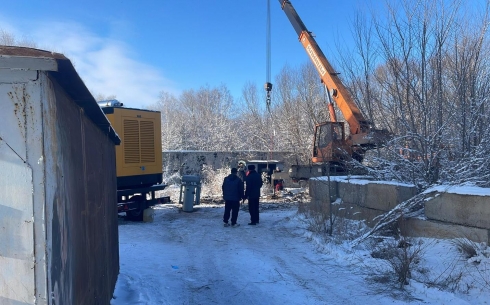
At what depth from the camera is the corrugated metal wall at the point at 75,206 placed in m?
2.26

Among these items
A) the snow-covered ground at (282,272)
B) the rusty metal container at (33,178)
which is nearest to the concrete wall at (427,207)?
the snow-covered ground at (282,272)

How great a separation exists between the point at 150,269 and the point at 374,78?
719 cm

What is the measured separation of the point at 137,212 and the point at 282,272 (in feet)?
21.6

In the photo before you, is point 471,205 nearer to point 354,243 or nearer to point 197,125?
point 354,243

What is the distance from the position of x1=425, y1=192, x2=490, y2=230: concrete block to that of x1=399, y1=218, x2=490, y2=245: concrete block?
0.08 metres

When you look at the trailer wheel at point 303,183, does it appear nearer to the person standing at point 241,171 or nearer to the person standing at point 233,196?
the person standing at point 241,171

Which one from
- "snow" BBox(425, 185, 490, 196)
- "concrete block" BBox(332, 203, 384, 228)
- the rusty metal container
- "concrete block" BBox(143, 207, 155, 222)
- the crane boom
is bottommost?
"concrete block" BBox(143, 207, 155, 222)

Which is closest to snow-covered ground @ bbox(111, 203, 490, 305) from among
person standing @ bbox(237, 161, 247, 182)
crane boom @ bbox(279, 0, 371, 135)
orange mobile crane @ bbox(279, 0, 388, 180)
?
orange mobile crane @ bbox(279, 0, 388, 180)

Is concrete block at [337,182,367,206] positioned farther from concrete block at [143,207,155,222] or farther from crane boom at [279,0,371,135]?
concrete block at [143,207,155,222]

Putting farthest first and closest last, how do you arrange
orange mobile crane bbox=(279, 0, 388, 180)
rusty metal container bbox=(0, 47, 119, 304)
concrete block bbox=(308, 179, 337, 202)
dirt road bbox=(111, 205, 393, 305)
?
1. orange mobile crane bbox=(279, 0, 388, 180)
2. concrete block bbox=(308, 179, 337, 202)
3. dirt road bbox=(111, 205, 393, 305)
4. rusty metal container bbox=(0, 47, 119, 304)

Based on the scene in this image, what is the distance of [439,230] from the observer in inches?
274

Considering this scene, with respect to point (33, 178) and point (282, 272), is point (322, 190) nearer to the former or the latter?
point (282, 272)

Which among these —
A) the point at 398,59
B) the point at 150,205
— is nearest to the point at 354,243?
the point at 398,59

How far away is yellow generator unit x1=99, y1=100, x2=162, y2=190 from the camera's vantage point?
11.2m
